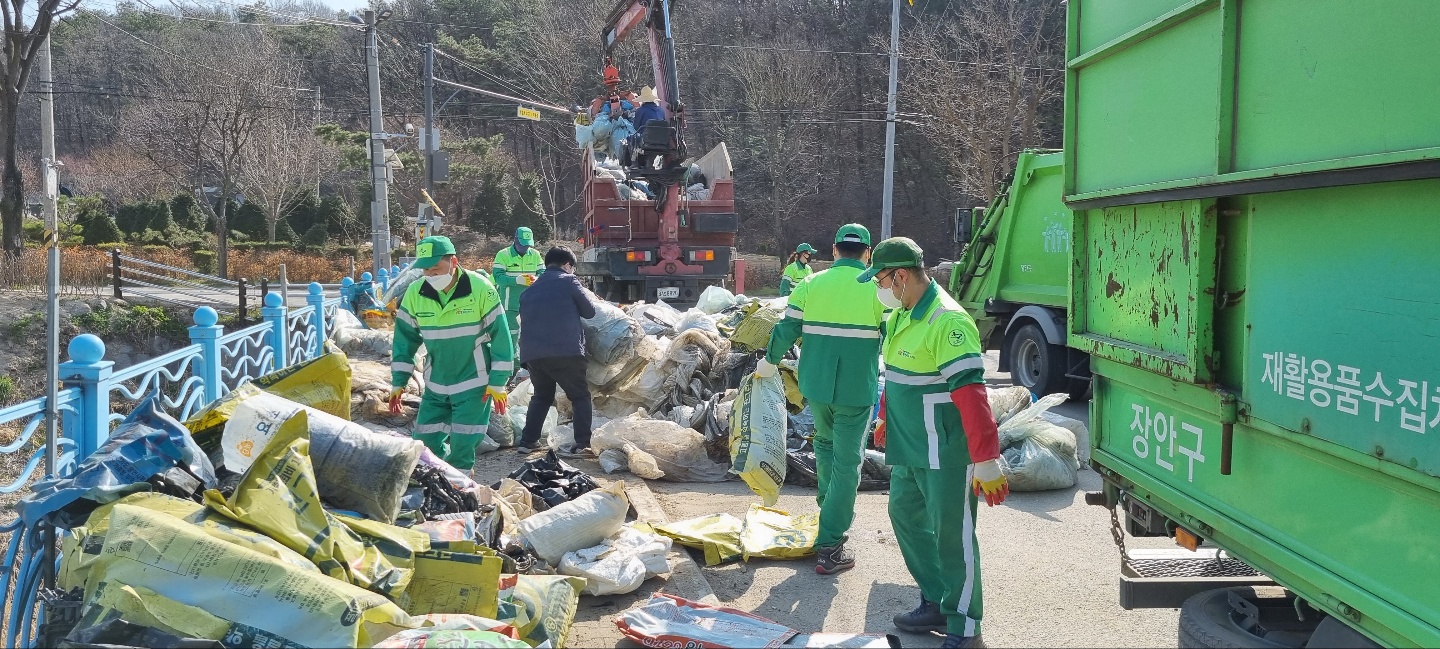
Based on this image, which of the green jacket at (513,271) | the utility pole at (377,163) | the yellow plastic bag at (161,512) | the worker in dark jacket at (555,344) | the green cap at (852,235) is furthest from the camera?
the utility pole at (377,163)

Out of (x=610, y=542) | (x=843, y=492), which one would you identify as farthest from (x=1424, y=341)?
(x=610, y=542)

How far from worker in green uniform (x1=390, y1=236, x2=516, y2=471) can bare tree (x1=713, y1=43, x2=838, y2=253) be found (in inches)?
1100

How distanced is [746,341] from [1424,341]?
5775mm

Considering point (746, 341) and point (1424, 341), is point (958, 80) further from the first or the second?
point (1424, 341)

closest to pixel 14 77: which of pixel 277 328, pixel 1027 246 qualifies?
pixel 277 328

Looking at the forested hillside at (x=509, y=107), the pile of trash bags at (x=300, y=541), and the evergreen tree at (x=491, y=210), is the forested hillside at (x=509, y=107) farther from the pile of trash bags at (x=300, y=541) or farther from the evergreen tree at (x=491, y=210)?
the pile of trash bags at (x=300, y=541)

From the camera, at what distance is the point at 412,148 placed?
36.0 meters

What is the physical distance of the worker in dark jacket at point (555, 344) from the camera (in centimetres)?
692

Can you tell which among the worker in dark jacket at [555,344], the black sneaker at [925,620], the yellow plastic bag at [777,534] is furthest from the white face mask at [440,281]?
the black sneaker at [925,620]

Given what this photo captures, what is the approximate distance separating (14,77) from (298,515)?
21.2m

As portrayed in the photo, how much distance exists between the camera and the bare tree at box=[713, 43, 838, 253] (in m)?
34.0

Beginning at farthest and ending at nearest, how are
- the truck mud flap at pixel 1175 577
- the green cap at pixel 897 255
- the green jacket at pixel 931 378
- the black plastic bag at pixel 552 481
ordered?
the black plastic bag at pixel 552 481 < the green cap at pixel 897 255 < the green jacket at pixel 931 378 < the truck mud flap at pixel 1175 577

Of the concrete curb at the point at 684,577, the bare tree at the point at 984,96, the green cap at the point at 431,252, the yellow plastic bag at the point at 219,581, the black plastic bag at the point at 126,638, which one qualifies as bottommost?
the concrete curb at the point at 684,577

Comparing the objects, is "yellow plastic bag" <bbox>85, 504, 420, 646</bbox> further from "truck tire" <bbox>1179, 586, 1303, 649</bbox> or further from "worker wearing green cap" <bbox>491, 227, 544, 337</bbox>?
"worker wearing green cap" <bbox>491, 227, 544, 337</bbox>
